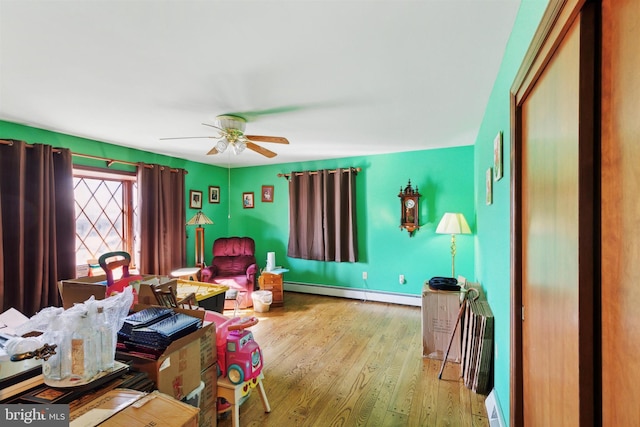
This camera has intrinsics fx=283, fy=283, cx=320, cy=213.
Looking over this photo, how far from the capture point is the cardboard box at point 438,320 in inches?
104

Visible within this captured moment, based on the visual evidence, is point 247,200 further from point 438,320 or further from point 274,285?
point 438,320

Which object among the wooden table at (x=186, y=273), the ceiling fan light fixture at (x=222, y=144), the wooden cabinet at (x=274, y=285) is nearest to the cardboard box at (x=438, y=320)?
the wooden cabinet at (x=274, y=285)

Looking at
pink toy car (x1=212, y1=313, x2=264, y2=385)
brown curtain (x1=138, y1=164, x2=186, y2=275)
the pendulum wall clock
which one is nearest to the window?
brown curtain (x1=138, y1=164, x2=186, y2=275)

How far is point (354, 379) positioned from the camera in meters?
2.30

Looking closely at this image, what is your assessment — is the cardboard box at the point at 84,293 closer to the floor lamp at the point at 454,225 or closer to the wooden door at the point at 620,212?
the wooden door at the point at 620,212

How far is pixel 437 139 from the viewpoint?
344 cm

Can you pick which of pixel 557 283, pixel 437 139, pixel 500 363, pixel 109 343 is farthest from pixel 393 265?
pixel 109 343

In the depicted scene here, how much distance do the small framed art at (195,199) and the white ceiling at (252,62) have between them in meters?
1.86

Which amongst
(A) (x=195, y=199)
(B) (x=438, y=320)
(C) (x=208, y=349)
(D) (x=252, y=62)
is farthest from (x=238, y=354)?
(A) (x=195, y=199)

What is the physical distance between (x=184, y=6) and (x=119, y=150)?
3.17 m

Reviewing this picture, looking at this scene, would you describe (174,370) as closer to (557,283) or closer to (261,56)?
(557,283)

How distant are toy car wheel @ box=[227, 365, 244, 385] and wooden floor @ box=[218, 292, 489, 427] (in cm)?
40

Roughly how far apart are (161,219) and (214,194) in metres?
1.26

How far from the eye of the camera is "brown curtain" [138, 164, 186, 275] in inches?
152
